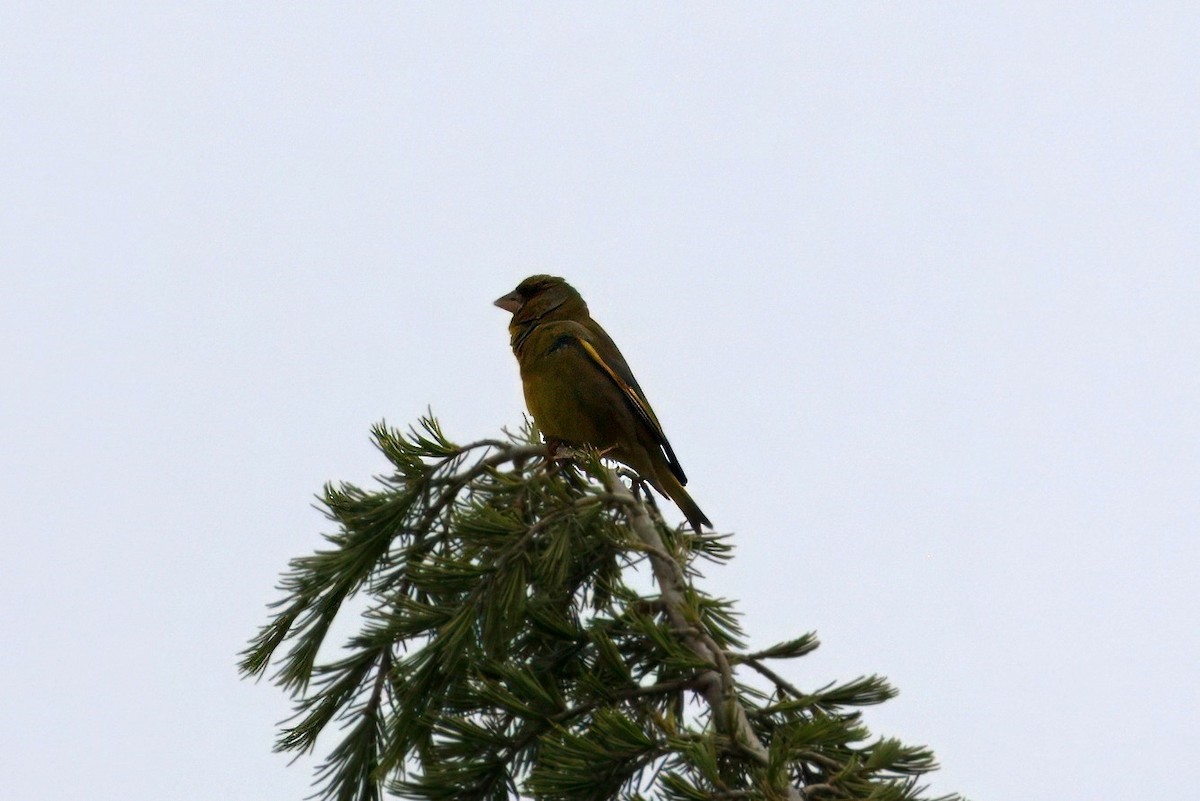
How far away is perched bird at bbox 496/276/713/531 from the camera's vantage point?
541 centimetres

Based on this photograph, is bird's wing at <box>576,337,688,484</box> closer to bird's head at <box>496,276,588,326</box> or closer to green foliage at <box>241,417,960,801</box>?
bird's head at <box>496,276,588,326</box>

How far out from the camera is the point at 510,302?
6.26 m

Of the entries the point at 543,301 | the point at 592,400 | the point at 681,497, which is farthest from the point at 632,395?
the point at 543,301

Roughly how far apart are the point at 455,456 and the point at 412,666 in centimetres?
78

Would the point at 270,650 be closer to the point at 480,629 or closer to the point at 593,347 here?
the point at 480,629

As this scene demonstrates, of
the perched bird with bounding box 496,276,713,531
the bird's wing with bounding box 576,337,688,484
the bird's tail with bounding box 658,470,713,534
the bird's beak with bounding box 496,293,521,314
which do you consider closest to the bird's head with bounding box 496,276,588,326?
the bird's beak with bounding box 496,293,521,314

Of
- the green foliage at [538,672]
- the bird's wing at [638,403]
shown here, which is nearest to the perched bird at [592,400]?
the bird's wing at [638,403]

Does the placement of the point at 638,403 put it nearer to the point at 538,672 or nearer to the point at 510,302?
the point at 510,302

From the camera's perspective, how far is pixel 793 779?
250 cm

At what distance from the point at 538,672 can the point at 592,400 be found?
2737 millimetres

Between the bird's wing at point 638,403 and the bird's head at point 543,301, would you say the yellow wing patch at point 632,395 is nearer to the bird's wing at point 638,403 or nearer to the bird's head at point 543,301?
the bird's wing at point 638,403

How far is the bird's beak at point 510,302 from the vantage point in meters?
6.25

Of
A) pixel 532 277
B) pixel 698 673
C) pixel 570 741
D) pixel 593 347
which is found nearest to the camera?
pixel 570 741

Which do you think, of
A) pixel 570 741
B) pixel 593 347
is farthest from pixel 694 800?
pixel 593 347
